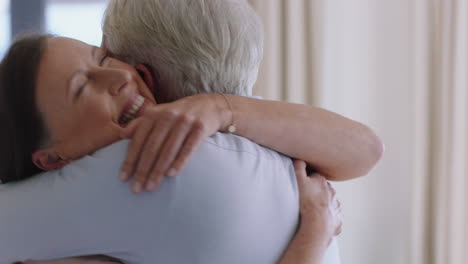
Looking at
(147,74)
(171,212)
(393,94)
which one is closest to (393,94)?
(393,94)

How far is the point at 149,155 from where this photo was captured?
101 centimetres

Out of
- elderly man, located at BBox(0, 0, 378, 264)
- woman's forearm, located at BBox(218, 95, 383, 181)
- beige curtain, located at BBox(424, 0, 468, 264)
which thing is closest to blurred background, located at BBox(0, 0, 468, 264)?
beige curtain, located at BBox(424, 0, 468, 264)

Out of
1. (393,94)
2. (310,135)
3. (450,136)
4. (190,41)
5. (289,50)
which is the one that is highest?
(190,41)

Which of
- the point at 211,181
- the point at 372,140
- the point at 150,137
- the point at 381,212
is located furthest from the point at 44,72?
the point at 381,212

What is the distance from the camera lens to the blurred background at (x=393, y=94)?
8.75 ft

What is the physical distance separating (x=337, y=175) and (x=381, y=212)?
155cm

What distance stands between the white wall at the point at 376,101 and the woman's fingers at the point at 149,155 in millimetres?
1850

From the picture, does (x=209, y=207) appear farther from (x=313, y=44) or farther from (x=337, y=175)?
(x=313, y=44)

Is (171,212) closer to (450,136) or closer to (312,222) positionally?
→ (312,222)

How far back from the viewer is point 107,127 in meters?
1.13

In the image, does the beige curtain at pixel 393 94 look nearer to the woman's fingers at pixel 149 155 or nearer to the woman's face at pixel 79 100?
the woman's face at pixel 79 100

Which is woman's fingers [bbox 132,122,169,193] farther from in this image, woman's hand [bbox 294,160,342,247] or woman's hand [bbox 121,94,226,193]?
woman's hand [bbox 294,160,342,247]

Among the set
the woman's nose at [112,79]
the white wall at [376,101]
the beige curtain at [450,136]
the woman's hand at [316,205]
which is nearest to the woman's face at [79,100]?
the woman's nose at [112,79]

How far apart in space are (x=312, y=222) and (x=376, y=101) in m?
1.78
